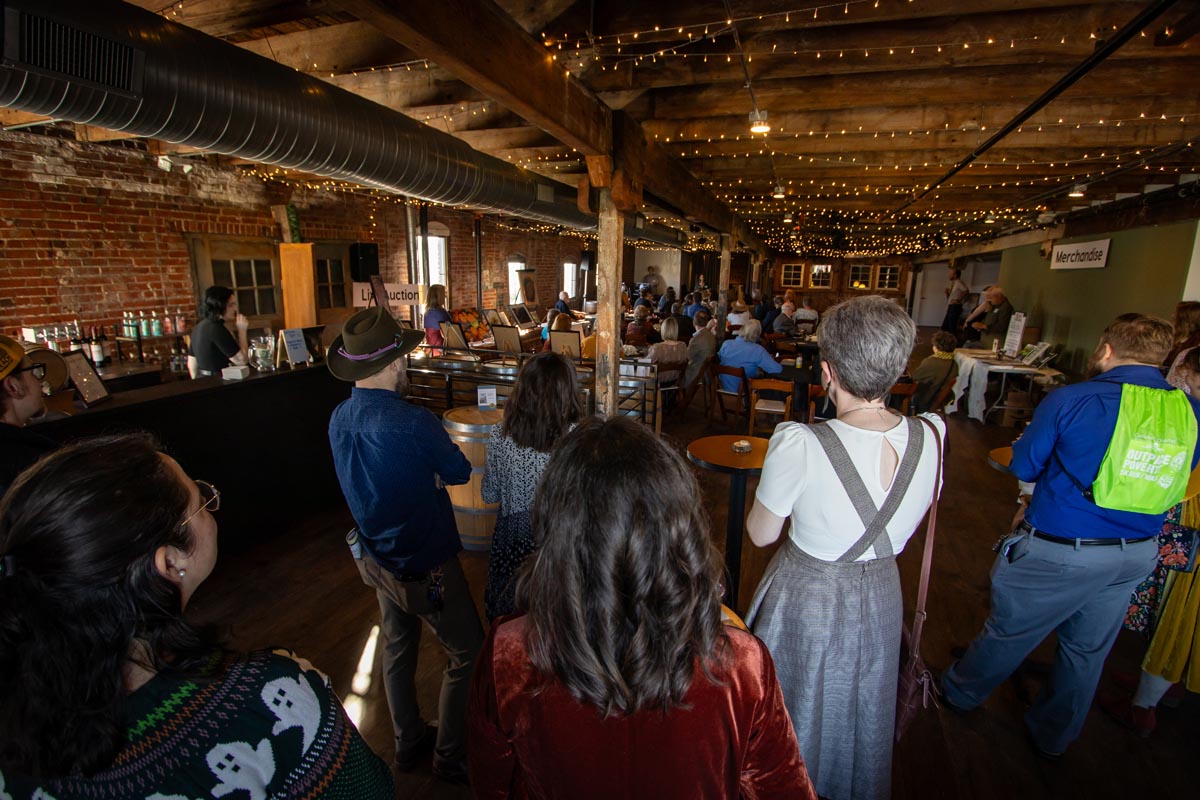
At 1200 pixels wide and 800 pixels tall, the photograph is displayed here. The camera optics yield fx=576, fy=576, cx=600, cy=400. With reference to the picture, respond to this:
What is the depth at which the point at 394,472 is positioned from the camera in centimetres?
180

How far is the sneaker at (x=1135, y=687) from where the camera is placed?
2.42 meters

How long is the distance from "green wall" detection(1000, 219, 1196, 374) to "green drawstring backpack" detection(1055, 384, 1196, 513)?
5937 millimetres

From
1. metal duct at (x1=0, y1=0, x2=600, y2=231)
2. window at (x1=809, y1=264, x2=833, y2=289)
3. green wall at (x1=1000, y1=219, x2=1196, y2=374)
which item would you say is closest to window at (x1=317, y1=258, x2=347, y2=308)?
metal duct at (x1=0, y1=0, x2=600, y2=231)

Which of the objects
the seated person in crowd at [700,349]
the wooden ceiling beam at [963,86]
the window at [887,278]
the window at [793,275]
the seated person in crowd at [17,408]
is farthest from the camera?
the window at [793,275]

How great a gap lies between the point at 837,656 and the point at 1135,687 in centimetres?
201

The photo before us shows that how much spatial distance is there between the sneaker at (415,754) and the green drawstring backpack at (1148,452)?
2419 millimetres

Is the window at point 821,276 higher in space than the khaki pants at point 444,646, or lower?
higher

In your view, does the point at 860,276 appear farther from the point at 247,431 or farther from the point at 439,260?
the point at 247,431

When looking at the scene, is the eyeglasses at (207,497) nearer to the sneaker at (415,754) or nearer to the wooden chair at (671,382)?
the sneaker at (415,754)

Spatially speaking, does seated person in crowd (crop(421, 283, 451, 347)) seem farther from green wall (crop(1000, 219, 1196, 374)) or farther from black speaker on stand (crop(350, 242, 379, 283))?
green wall (crop(1000, 219, 1196, 374))

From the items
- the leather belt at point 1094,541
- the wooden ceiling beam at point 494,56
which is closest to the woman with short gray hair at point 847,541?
the leather belt at point 1094,541

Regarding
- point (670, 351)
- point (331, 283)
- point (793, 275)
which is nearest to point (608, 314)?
point (670, 351)

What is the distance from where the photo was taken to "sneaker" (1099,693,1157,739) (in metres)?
2.24

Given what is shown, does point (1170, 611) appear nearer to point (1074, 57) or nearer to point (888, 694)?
point (888, 694)
